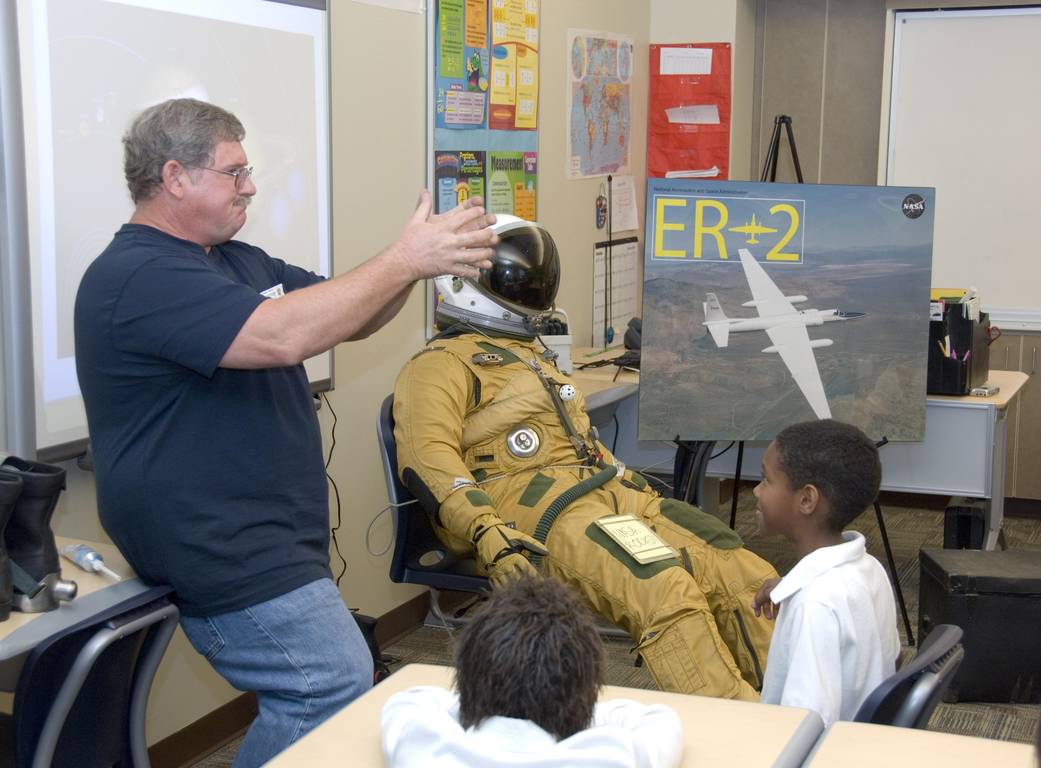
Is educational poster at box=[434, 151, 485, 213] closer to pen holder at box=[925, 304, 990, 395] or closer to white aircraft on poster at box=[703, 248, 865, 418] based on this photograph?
white aircraft on poster at box=[703, 248, 865, 418]

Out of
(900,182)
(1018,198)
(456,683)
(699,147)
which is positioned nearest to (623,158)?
(699,147)

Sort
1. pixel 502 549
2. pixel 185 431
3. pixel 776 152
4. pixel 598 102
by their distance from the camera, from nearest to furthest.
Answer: pixel 185 431 → pixel 502 549 → pixel 598 102 → pixel 776 152

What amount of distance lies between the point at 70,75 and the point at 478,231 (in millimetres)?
905

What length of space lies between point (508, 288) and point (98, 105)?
1129mm

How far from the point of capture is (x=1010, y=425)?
16.3ft

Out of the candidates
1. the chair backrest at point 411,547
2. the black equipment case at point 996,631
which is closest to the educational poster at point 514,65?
the chair backrest at point 411,547

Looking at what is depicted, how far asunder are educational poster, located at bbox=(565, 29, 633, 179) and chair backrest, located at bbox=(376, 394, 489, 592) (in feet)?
6.16

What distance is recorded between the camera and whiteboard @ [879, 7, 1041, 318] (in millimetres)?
4867

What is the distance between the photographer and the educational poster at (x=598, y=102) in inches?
173

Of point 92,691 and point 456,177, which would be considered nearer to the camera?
point 92,691

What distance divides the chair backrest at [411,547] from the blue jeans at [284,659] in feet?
2.67

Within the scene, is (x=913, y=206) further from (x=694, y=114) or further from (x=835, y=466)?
(x=694, y=114)

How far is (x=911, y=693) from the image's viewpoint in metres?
1.49

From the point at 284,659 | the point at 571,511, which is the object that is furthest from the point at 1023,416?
the point at 284,659
